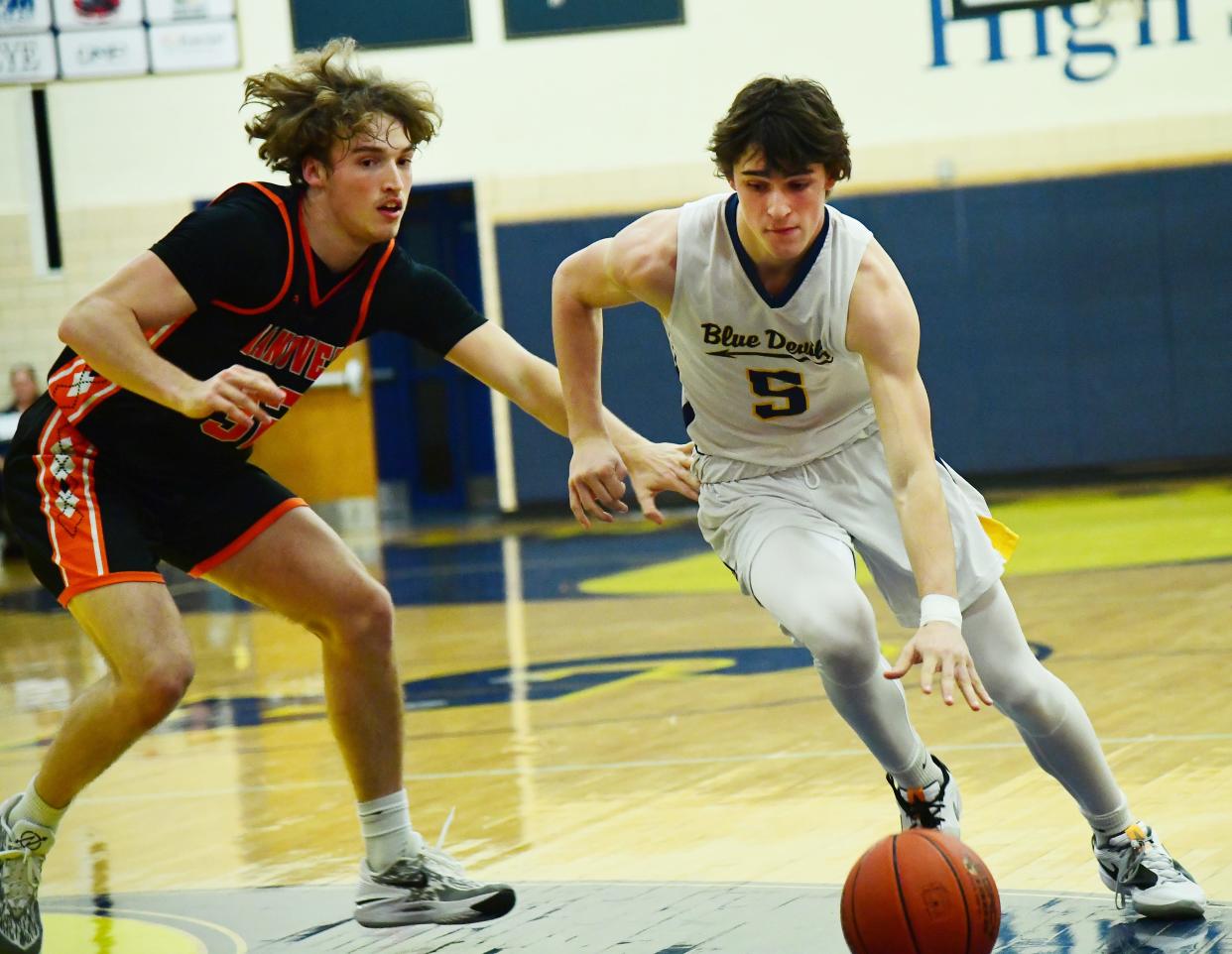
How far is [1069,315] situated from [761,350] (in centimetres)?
1195

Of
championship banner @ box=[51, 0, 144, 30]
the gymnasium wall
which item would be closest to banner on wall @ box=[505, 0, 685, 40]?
the gymnasium wall

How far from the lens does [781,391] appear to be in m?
3.97

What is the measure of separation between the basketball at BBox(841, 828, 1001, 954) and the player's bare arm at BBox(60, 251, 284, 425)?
4.99 ft

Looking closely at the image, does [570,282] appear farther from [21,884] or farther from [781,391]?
[21,884]

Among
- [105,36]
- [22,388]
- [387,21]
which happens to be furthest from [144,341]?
[105,36]

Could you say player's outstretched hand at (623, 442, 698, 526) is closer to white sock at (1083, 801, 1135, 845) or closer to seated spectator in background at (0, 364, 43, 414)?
white sock at (1083, 801, 1135, 845)

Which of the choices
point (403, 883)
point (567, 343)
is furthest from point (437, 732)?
point (567, 343)

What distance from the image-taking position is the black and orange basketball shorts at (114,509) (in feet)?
13.1

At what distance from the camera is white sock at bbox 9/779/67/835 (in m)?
4.07

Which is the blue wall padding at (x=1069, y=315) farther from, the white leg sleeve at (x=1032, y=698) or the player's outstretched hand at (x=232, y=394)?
the player's outstretched hand at (x=232, y=394)

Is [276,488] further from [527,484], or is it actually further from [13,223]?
[13,223]

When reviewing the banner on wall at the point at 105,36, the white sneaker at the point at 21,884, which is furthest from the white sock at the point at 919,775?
the banner on wall at the point at 105,36

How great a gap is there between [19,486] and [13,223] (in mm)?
12872

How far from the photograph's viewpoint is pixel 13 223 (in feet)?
52.9
